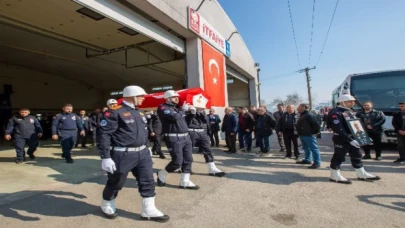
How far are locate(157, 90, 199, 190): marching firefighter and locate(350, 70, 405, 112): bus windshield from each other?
23.4 ft

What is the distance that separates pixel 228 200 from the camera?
3.98m

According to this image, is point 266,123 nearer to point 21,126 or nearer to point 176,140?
point 176,140

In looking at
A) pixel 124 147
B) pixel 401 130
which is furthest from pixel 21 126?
pixel 401 130

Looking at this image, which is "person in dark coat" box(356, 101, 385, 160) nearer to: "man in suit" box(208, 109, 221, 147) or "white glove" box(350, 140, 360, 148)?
"white glove" box(350, 140, 360, 148)

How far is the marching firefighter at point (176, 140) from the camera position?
454 cm

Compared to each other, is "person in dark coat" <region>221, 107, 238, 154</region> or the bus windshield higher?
the bus windshield

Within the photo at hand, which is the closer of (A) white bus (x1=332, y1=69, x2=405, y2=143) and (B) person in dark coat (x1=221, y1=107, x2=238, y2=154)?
(A) white bus (x1=332, y1=69, x2=405, y2=143)

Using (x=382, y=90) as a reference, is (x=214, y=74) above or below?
above

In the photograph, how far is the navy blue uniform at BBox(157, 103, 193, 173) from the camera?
4539 millimetres

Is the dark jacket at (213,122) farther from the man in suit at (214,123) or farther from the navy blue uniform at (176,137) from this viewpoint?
the navy blue uniform at (176,137)

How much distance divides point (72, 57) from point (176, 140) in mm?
13412

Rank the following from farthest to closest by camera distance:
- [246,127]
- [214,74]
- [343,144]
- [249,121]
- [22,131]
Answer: [214,74], [246,127], [249,121], [22,131], [343,144]

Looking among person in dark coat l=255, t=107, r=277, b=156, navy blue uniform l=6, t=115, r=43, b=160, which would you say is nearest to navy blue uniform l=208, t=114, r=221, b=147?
person in dark coat l=255, t=107, r=277, b=156

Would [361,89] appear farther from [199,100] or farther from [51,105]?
[51,105]
